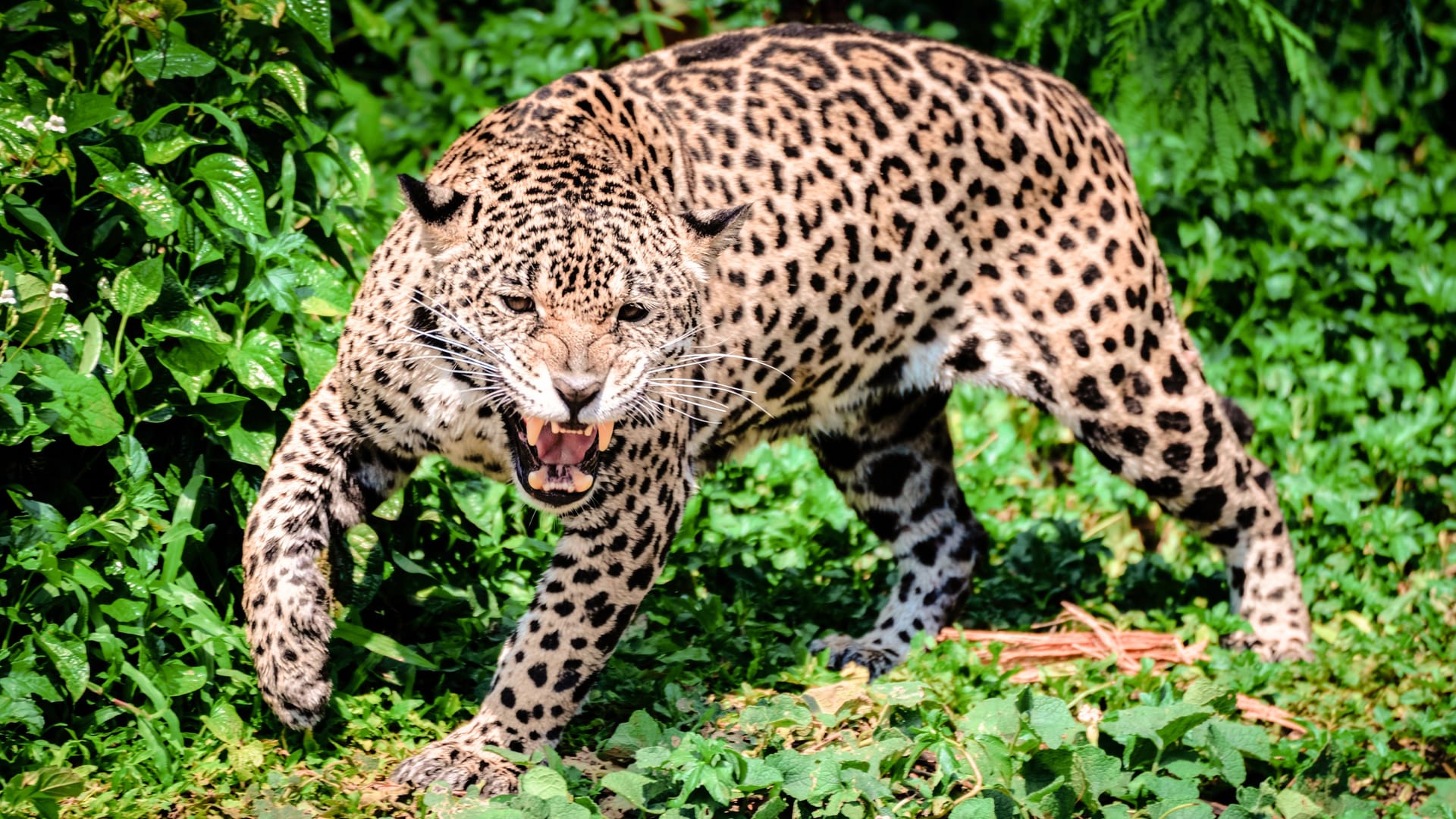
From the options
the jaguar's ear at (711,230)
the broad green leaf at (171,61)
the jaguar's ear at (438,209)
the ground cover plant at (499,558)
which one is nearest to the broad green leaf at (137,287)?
the ground cover plant at (499,558)

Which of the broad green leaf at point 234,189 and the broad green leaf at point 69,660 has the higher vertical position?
the broad green leaf at point 234,189

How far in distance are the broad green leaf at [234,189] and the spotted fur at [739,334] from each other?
1.38 feet

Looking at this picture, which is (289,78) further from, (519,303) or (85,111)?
(519,303)

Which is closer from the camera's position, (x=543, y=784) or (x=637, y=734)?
(x=543, y=784)

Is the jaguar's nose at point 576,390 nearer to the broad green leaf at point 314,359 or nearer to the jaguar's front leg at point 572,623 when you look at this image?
the jaguar's front leg at point 572,623

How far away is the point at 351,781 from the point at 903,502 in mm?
2652

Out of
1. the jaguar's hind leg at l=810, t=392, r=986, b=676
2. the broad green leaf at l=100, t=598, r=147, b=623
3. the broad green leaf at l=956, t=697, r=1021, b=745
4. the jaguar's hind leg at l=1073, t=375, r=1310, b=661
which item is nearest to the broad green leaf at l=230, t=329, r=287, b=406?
the broad green leaf at l=100, t=598, r=147, b=623

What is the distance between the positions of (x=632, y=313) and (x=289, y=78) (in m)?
1.51

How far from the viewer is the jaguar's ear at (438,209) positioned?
4551mm

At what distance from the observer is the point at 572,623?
16.8 feet

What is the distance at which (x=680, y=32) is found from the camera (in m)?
9.62

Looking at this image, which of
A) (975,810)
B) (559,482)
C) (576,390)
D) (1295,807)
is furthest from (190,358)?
(1295,807)

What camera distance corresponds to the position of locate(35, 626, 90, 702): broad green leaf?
4676 mm

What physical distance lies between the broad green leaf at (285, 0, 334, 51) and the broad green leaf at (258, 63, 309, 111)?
0.14m
